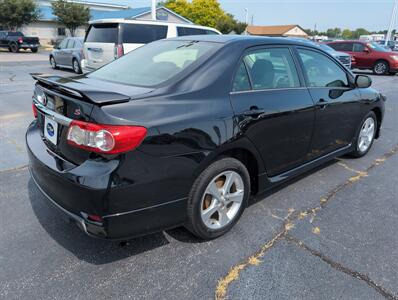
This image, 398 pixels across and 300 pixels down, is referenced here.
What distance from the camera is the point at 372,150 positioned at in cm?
536

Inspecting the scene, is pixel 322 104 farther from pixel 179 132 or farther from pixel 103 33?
pixel 103 33

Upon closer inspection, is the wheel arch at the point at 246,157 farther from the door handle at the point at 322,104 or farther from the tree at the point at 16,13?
the tree at the point at 16,13

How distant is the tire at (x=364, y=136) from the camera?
4.63 meters

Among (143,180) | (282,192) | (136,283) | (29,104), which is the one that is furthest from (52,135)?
(29,104)

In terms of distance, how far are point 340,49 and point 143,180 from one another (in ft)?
61.5

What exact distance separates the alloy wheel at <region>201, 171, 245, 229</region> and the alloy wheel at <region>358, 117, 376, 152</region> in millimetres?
2676

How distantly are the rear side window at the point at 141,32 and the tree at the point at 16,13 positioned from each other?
34.0 metres

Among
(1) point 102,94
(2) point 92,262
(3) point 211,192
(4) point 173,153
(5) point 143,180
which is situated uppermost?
(1) point 102,94

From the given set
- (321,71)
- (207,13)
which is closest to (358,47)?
(321,71)

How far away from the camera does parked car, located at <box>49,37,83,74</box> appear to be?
14320 mm

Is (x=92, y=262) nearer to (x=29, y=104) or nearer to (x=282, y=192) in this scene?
(x=282, y=192)

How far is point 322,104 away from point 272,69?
81cm

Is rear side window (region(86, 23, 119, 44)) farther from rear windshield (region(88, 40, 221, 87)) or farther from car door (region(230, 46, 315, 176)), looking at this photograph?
car door (region(230, 46, 315, 176))

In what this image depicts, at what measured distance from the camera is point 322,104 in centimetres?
362
